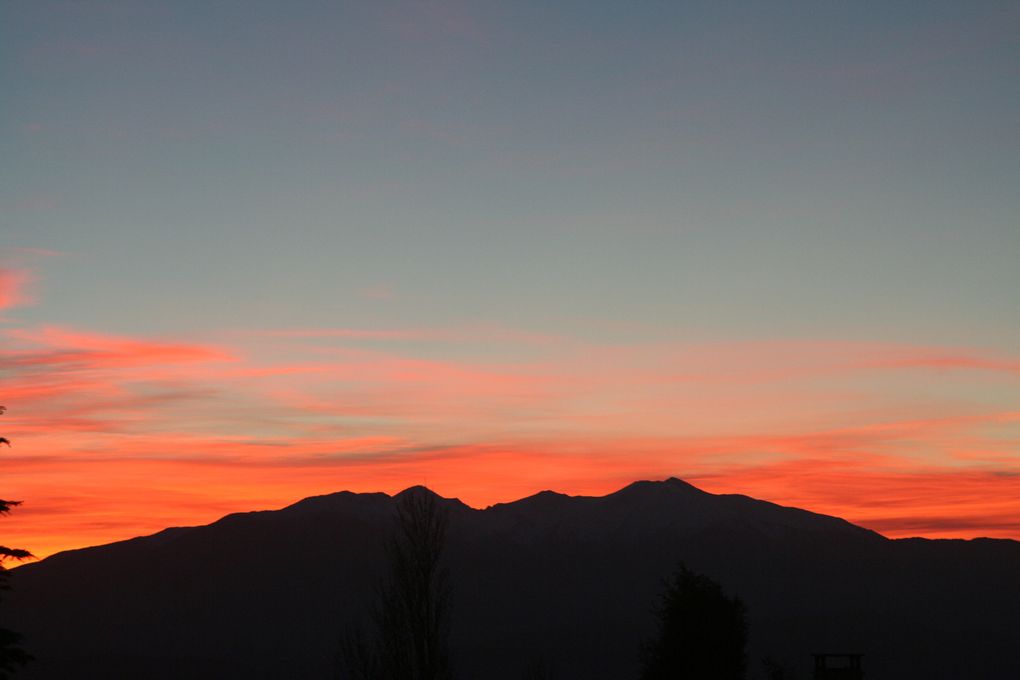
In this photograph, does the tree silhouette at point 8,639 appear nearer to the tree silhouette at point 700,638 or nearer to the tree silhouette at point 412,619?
Answer: the tree silhouette at point 412,619

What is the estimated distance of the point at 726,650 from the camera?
152ft

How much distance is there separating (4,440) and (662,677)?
92.3 feet

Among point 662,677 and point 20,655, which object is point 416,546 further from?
point 662,677

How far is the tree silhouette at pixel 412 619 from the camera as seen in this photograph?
112ft

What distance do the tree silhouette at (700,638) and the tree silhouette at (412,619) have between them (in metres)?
14.1

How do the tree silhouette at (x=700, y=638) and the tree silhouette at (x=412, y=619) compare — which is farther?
the tree silhouette at (x=700, y=638)

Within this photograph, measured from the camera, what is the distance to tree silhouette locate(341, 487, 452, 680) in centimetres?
3403

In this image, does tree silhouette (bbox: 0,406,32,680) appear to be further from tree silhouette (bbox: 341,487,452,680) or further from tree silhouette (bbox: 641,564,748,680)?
tree silhouette (bbox: 641,564,748,680)

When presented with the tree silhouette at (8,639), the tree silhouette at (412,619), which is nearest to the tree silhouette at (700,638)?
the tree silhouette at (412,619)

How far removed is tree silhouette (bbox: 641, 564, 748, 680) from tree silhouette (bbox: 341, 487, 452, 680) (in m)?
14.1

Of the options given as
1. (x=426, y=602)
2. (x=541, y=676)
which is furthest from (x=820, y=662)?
(x=426, y=602)

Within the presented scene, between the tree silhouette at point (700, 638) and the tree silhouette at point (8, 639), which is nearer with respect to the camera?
the tree silhouette at point (8, 639)

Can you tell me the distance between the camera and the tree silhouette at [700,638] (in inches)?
1813

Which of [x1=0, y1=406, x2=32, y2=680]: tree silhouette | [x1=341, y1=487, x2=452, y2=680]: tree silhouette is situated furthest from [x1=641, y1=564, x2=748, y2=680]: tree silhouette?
[x1=0, y1=406, x2=32, y2=680]: tree silhouette
